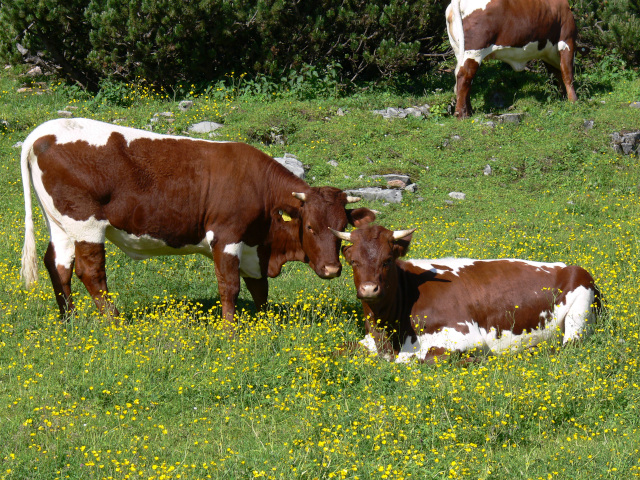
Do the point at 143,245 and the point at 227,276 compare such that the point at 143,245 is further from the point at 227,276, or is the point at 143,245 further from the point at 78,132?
the point at 78,132

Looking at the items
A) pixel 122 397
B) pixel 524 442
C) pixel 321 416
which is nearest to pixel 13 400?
pixel 122 397

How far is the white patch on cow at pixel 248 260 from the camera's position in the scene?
29.9 feet

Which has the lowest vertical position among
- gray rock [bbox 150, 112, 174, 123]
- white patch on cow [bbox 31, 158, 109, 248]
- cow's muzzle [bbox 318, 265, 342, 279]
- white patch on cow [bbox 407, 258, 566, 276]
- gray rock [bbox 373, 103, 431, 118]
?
gray rock [bbox 373, 103, 431, 118]

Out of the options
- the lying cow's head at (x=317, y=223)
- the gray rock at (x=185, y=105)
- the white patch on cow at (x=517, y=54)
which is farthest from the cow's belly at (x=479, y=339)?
the gray rock at (x=185, y=105)

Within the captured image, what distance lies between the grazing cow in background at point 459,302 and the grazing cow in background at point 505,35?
30.3 feet

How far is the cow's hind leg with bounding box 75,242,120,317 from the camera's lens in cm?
874

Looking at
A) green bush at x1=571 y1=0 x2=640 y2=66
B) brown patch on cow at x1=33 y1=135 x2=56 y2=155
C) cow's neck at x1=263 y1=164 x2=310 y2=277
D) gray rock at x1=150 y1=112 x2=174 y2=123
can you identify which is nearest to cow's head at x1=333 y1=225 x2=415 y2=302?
cow's neck at x1=263 y1=164 x2=310 y2=277

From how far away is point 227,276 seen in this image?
9016 mm

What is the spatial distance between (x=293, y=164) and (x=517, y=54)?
6289mm

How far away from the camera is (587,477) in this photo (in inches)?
226

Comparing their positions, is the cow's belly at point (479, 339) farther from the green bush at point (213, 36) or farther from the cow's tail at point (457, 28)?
→ the green bush at point (213, 36)

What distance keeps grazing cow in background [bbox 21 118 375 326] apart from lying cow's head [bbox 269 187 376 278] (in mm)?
11

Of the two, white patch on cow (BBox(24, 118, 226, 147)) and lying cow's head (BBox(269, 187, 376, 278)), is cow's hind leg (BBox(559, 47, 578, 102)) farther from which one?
white patch on cow (BBox(24, 118, 226, 147))

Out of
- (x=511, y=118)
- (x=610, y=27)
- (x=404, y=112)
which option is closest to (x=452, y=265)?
(x=511, y=118)
